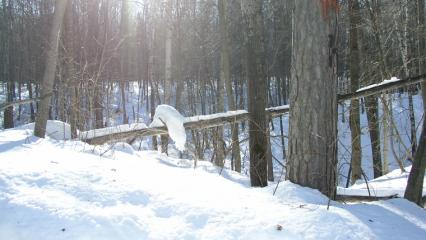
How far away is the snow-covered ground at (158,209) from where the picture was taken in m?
2.84

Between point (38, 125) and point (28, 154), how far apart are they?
80.6 inches

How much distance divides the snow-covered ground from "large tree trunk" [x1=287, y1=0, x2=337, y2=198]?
0.74 feet

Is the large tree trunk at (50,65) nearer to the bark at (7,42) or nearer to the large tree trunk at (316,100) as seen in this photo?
the large tree trunk at (316,100)

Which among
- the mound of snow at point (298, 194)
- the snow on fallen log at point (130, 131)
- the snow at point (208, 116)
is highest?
the snow at point (208, 116)

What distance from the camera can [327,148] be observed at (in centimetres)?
396

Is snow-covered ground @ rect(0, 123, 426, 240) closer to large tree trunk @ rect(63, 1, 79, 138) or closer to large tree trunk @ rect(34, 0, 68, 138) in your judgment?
large tree trunk @ rect(34, 0, 68, 138)

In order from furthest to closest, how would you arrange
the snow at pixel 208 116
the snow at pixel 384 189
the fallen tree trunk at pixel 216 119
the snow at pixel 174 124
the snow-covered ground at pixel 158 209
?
1. the snow at pixel 208 116
2. the snow at pixel 174 124
3. the fallen tree trunk at pixel 216 119
4. the snow at pixel 384 189
5. the snow-covered ground at pixel 158 209

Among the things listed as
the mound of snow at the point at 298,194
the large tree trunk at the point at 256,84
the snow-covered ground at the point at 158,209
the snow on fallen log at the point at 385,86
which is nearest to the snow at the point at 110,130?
the large tree trunk at the point at 256,84

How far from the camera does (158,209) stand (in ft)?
10.3

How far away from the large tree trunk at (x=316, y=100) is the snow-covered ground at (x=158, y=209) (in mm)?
225

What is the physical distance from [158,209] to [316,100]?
1.72m

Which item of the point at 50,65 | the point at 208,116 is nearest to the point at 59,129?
the point at 50,65

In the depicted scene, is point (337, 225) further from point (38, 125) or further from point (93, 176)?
point (38, 125)

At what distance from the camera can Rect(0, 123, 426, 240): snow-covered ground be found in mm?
2836
